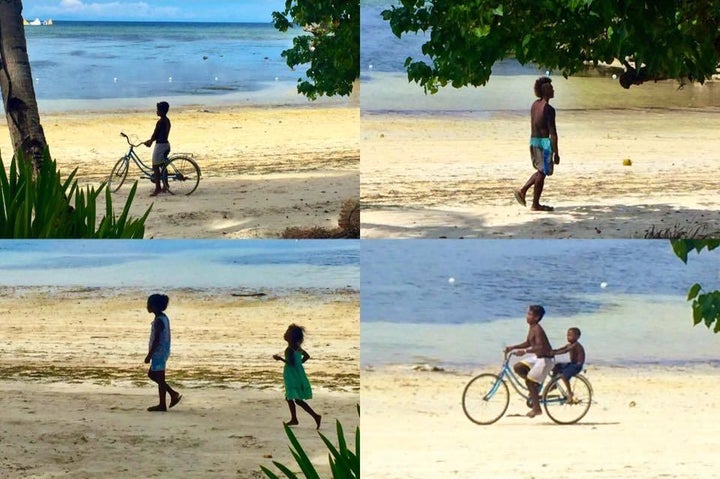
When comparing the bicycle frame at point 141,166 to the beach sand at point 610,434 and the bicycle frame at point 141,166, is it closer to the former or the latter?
the bicycle frame at point 141,166

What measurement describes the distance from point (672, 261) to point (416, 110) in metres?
5.20

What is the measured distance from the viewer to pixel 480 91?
11883 millimetres

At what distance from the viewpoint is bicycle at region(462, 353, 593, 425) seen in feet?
21.6

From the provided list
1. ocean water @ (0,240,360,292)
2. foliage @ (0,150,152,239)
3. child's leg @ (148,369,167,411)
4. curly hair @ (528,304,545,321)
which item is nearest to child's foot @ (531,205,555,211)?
curly hair @ (528,304,545,321)

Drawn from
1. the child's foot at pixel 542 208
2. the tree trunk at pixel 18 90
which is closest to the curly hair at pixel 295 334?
the tree trunk at pixel 18 90

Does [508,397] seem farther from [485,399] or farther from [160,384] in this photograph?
[160,384]

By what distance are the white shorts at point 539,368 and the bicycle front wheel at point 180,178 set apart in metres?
1.92

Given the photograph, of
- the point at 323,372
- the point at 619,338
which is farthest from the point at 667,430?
the point at 323,372

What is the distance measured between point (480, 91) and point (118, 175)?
18.0ft

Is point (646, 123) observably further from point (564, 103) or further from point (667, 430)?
point (667, 430)

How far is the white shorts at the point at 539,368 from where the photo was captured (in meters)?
6.16

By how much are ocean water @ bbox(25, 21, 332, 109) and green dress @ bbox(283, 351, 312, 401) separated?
55.0 inches

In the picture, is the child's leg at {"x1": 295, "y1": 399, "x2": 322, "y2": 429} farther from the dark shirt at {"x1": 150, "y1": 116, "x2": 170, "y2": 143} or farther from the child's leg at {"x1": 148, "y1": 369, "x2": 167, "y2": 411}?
the dark shirt at {"x1": 150, "y1": 116, "x2": 170, "y2": 143}

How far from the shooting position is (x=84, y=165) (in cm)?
749
